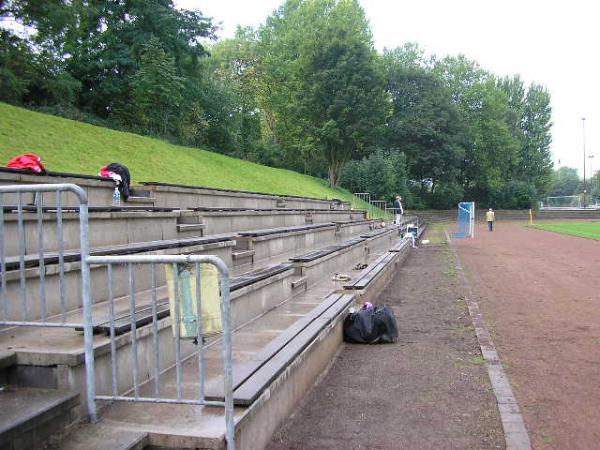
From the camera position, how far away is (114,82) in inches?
1117

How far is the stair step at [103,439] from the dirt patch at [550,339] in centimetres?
301

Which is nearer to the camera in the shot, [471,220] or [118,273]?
[118,273]

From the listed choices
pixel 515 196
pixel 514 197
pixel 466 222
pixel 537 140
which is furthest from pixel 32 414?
pixel 537 140

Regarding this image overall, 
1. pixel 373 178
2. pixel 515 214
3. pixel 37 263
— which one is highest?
pixel 373 178

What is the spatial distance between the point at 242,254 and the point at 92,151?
26.0ft

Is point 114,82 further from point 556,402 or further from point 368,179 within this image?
point 556,402

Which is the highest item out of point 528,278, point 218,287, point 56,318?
point 218,287

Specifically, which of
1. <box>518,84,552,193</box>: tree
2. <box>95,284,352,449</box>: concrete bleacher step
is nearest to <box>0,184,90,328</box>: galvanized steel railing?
<box>95,284,352,449</box>: concrete bleacher step

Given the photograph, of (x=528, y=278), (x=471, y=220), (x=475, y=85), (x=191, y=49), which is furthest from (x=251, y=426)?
(x=475, y=85)

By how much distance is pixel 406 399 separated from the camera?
506 centimetres

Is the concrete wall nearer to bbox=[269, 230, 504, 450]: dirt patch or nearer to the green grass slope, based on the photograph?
the green grass slope

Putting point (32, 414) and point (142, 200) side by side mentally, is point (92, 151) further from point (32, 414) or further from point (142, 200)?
point (32, 414)

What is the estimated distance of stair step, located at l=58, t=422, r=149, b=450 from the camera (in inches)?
113

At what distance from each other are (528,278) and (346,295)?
26.3ft
